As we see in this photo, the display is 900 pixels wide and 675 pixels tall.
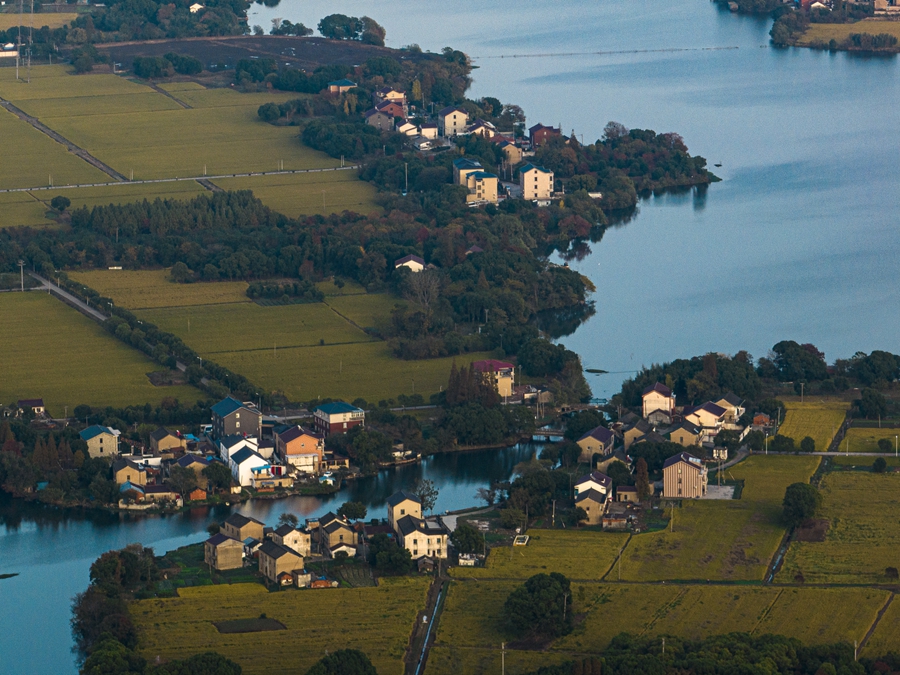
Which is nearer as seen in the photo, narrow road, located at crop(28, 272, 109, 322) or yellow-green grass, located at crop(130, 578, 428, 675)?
yellow-green grass, located at crop(130, 578, 428, 675)

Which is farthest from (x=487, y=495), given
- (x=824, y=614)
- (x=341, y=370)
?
(x=341, y=370)

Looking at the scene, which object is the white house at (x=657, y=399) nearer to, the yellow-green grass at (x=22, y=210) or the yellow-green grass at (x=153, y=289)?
the yellow-green grass at (x=153, y=289)

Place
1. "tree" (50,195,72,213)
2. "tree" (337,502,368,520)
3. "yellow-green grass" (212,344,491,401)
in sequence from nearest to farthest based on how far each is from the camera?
"tree" (337,502,368,520) → "yellow-green grass" (212,344,491,401) → "tree" (50,195,72,213)

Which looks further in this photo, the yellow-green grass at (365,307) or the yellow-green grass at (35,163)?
the yellow-green grass at (35,163)

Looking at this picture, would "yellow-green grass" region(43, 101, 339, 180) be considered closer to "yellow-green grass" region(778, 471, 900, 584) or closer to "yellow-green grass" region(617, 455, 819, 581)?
"yellow-green grass" region(617, 455, 819, 581)

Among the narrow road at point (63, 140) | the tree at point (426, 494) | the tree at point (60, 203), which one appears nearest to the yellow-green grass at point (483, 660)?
the tree at point (426, 494)

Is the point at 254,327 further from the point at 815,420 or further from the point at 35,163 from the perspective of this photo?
the point at 35,163

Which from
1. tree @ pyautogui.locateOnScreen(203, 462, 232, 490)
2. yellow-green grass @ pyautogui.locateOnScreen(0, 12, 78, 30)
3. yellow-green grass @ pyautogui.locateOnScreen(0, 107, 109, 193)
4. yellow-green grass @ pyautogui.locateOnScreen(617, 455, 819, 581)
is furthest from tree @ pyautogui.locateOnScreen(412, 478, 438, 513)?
yellow-green grass @ pyautogui.locateOnScreen(0, 12, 78, 30)
